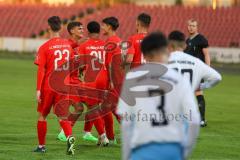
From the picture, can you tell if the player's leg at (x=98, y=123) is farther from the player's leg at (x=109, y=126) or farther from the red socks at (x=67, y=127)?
the red socks at (x=67, y=127)

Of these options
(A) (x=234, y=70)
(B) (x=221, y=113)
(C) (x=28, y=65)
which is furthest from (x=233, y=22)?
(B) (x=221, y=113)

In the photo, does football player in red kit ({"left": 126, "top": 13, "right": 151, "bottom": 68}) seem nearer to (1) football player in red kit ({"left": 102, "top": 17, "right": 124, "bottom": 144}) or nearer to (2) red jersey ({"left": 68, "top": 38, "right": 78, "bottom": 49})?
(1) football player in red kit ({"left": 102, "top": 17, "right": 124, "bottom": 144})

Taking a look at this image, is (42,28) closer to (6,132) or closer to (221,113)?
(221,113)

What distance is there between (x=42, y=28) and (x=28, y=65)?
643 inches

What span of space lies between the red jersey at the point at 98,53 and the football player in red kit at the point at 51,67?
37.5 inches

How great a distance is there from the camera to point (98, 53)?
1351 centimetres

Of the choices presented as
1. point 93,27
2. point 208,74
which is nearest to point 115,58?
point 93,27

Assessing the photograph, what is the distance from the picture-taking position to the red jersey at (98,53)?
1347cm

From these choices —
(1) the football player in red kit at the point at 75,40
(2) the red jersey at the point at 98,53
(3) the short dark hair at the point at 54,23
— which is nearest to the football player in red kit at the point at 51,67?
(3) the short dark hair at the point at 54,23

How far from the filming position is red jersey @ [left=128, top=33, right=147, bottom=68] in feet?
45.5

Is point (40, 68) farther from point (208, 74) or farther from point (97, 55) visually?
point (208, 74)

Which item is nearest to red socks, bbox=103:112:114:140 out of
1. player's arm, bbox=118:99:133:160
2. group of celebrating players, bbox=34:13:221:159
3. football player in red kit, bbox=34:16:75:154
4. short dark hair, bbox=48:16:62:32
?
group of celebrating players, bbox=34:13:221:159

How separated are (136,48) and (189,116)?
7.21 metres

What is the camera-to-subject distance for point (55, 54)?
40.4 ft
